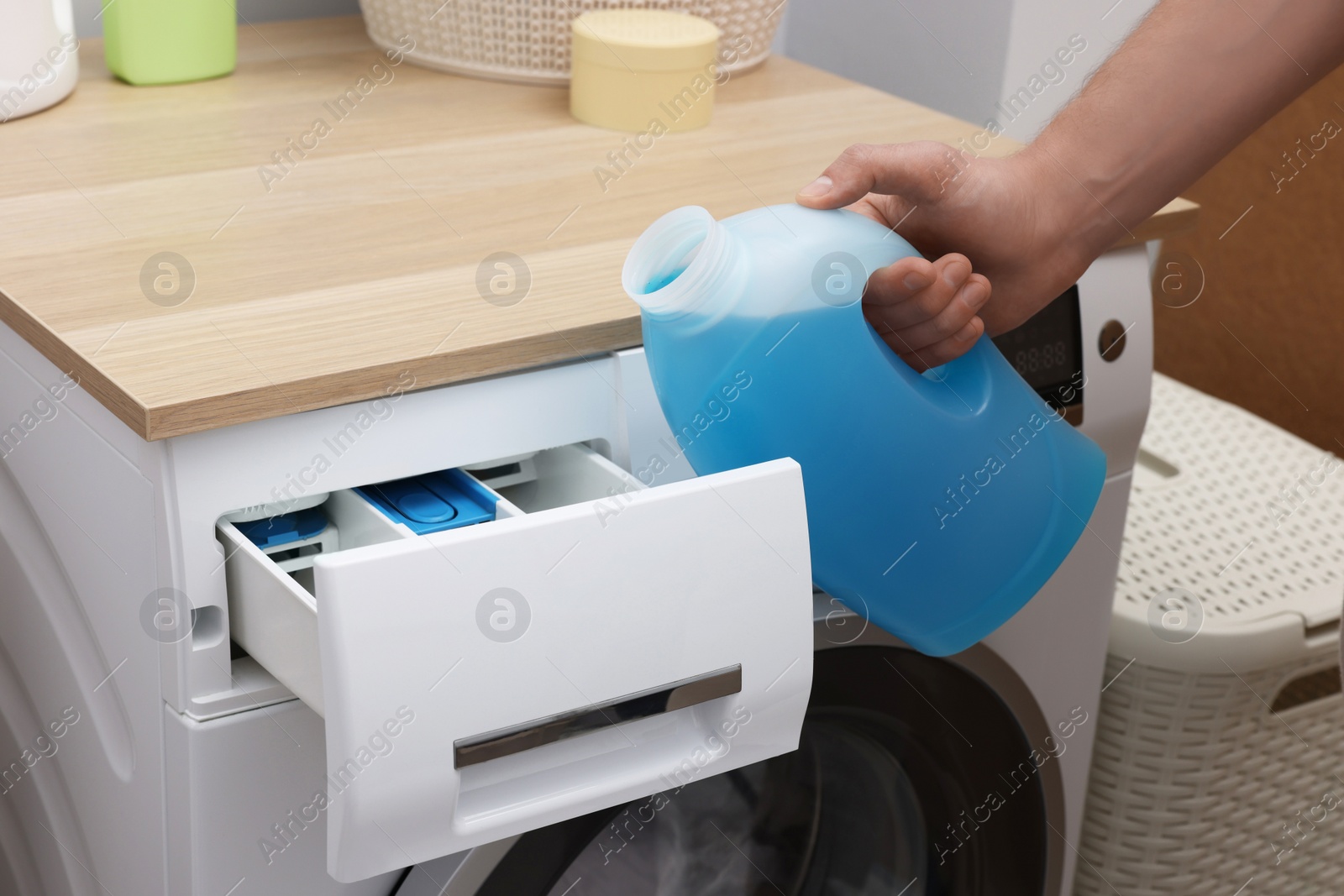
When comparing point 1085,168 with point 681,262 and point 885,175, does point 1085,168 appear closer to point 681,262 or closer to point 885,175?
point 885,175

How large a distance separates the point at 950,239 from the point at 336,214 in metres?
0.38

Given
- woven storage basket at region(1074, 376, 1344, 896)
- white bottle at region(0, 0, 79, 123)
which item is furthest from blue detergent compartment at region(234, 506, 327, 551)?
woven storage basket at region(1074, 376, 1344, 896)

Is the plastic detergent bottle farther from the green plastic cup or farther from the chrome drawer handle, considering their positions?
the green plastic cup

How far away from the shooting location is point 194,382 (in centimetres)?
56

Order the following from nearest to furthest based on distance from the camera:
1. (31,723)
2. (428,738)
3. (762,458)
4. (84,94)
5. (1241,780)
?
(428,738) → (762,458) → (31,723) → (84,94) → (1241,780)

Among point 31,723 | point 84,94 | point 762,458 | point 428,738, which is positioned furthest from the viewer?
point 84,94

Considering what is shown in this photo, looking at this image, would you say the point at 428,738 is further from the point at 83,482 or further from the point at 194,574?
the point at 83,482

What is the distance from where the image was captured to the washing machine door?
0.81m

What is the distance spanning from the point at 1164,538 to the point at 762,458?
736mm

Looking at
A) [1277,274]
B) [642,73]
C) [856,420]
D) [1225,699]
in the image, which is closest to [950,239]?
[856,420]

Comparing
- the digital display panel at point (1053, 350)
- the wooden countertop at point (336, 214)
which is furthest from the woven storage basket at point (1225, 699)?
the wooden countertop at point (336, 214)

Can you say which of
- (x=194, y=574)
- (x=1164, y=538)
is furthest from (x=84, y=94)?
(x=1164, y=538)

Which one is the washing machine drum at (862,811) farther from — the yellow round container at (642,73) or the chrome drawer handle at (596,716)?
the yellow round container at (642,73)

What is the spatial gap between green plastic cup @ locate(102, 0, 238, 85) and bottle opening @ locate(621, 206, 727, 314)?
22.7 inches
